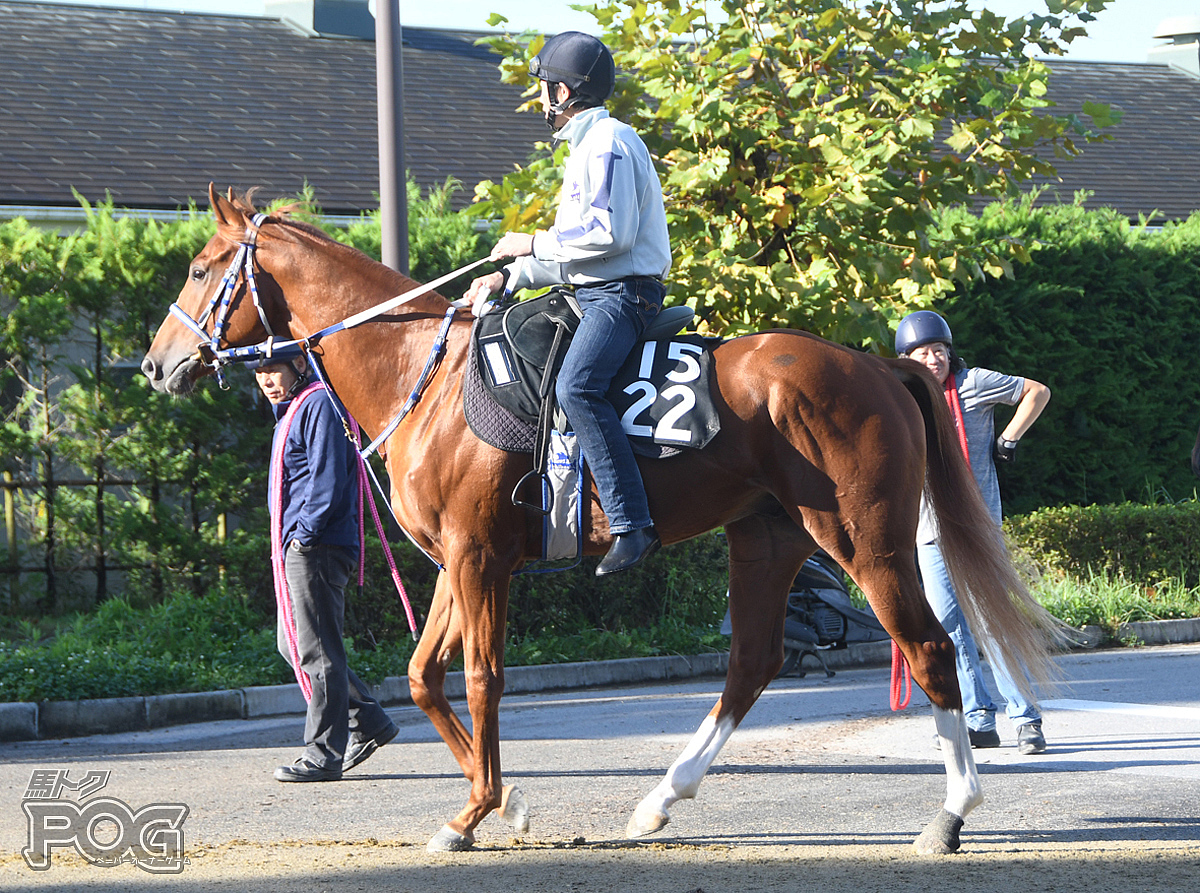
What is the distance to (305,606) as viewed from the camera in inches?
257

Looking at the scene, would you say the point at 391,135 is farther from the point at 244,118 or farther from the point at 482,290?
the point at 244,118

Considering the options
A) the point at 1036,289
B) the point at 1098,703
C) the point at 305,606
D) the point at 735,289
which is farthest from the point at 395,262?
the point at 1036,289

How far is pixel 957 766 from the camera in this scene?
4980 millimetres

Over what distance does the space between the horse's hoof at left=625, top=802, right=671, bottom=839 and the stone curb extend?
124 inches

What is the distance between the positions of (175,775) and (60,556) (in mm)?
4446

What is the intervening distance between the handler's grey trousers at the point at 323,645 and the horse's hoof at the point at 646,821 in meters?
1.92

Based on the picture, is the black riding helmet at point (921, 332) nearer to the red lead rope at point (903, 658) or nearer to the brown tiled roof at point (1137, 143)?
the red lead rope at point (903, 658)

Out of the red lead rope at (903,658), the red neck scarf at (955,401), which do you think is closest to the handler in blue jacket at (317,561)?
the red lead rope at (903,658)

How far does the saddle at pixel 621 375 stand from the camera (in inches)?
198

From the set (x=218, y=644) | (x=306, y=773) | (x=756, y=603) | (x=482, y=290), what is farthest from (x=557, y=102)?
(x=218, y=644)

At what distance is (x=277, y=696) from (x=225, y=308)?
4001 mm

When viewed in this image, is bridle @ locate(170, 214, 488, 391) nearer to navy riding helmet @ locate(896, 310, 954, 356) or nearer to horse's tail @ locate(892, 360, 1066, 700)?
horse's tail @ locate(892, 360, 1066, 700)

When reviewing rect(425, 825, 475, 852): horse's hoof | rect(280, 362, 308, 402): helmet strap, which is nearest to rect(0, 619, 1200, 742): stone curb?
rect(280, 362, 308, 402): helmet strap

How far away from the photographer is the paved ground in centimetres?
457
